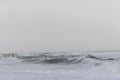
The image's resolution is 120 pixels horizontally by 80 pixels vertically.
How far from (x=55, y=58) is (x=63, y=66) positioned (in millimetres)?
232

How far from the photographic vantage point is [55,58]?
1383 mm

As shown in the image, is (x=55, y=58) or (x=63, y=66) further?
(x=55, y=58)

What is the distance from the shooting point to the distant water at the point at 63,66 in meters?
0.91

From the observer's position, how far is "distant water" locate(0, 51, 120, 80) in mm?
915

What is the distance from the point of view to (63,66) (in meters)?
1.16

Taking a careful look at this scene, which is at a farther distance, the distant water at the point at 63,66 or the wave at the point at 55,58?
the wave at the point at 55,58

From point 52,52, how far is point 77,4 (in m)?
0.42

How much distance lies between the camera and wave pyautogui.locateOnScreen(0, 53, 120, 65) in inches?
50.9

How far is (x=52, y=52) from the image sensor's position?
1.54 m

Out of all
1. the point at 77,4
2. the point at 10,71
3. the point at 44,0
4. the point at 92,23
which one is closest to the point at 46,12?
the point at 44,0

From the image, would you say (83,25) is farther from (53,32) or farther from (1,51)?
(1,51)

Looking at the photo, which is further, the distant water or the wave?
the wave

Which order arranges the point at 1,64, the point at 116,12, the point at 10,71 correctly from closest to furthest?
the point at 10,71
the point at 1,64
the point at 116,12

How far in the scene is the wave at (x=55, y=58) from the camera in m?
1.29
